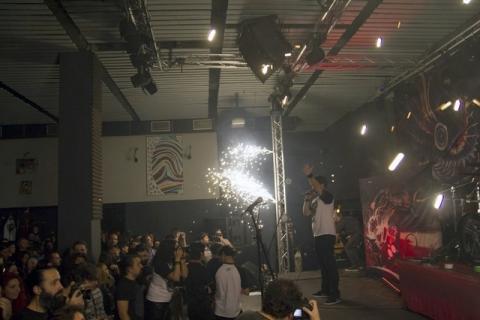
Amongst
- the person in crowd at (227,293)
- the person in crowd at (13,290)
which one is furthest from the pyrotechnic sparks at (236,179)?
the person in crowd at (13,290)

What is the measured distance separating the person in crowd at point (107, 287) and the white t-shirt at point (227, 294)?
115cm

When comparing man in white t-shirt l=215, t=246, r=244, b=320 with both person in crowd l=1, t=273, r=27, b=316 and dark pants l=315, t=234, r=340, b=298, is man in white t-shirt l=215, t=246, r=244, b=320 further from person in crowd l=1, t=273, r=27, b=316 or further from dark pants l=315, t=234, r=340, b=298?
person in crowd l=1, t=273, r=27, b=316

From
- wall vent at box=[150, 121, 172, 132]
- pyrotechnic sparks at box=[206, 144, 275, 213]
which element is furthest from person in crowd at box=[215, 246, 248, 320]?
wall vent at box=[150, 121, 172, 132]

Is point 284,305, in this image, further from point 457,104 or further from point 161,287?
point 457,104

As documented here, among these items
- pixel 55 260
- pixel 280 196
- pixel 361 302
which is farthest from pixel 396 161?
pixel 55 260

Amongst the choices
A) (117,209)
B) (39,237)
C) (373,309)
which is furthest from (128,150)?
(373,309)

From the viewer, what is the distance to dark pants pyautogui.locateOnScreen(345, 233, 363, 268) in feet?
30.7

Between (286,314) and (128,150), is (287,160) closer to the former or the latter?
(128,150)

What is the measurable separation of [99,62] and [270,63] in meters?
2.98

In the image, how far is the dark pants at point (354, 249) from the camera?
936 cm

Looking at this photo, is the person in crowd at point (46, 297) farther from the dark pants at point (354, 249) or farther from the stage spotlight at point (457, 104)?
the dark pants at point (354, 249)

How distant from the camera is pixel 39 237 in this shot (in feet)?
37.0

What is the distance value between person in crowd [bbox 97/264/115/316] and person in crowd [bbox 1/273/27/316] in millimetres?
754

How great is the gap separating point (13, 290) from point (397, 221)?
660 centimetres
